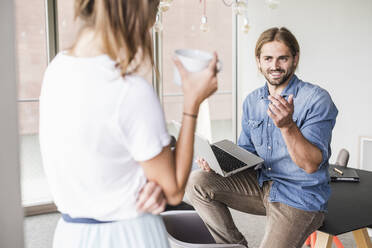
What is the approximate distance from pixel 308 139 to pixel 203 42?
3193 millimetres

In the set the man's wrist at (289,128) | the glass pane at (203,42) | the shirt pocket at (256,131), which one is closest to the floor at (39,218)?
the shirt pocket at (256,131)

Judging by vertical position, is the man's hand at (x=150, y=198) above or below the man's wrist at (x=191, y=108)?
below

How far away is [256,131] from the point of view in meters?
2.00

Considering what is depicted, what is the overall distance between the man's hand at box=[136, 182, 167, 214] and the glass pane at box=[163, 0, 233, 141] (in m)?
3.24

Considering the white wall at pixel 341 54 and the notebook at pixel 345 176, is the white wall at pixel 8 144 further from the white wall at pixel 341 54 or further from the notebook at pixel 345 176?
the white wall at pixel 341 54

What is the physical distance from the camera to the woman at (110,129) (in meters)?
0.84

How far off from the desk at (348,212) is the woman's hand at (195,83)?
107 cm

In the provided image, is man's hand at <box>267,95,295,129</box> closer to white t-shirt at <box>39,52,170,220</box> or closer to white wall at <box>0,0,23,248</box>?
white t-shirt at <box>39,52,170,220</box>

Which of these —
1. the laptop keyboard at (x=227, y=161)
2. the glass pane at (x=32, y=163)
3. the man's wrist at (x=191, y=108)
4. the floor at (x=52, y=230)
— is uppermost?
the man's wrist at (x=191, y=108)

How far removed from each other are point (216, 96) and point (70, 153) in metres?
4.41

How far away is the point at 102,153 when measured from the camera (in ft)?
2.85

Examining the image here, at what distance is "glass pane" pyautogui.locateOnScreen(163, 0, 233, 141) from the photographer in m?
4.29

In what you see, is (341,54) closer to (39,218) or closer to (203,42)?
(203,42)

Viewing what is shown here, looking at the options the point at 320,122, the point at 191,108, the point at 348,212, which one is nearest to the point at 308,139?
the point at 320,122
